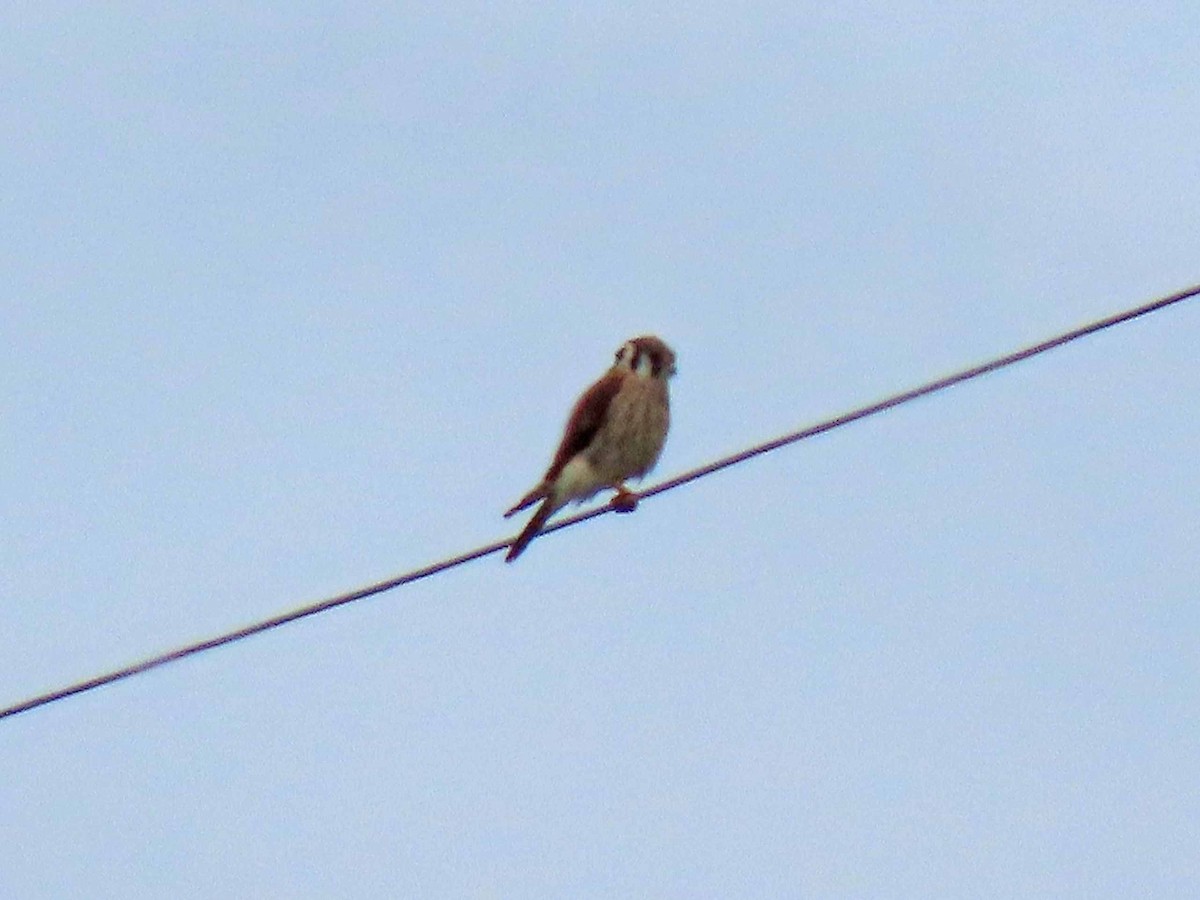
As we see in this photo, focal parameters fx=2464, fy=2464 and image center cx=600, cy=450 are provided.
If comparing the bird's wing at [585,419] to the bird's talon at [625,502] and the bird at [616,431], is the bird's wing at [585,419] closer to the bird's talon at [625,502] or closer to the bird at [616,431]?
the bird at [616,431]

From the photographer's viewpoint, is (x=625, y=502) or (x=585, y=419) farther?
(x=585, y=419)

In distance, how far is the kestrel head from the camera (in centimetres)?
914

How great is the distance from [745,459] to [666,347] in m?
2.98

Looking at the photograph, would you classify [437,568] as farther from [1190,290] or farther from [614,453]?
[614,453]

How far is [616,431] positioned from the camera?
8.87 meters

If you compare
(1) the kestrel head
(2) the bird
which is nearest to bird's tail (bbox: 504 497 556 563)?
(2) the bird

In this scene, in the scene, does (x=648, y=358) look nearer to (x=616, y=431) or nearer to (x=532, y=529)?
(x=616, y=431)

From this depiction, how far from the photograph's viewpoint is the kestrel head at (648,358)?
914 cm

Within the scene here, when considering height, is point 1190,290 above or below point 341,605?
above

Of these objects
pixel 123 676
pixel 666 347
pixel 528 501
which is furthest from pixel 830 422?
pixel 666 347

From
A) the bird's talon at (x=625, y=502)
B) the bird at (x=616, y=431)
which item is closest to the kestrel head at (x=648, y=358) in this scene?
the bird at (x=616, y=431)

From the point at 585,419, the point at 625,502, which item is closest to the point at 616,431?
the point at 585,419

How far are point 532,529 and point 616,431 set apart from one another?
0.78 m

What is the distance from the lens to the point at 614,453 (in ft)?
29.0
